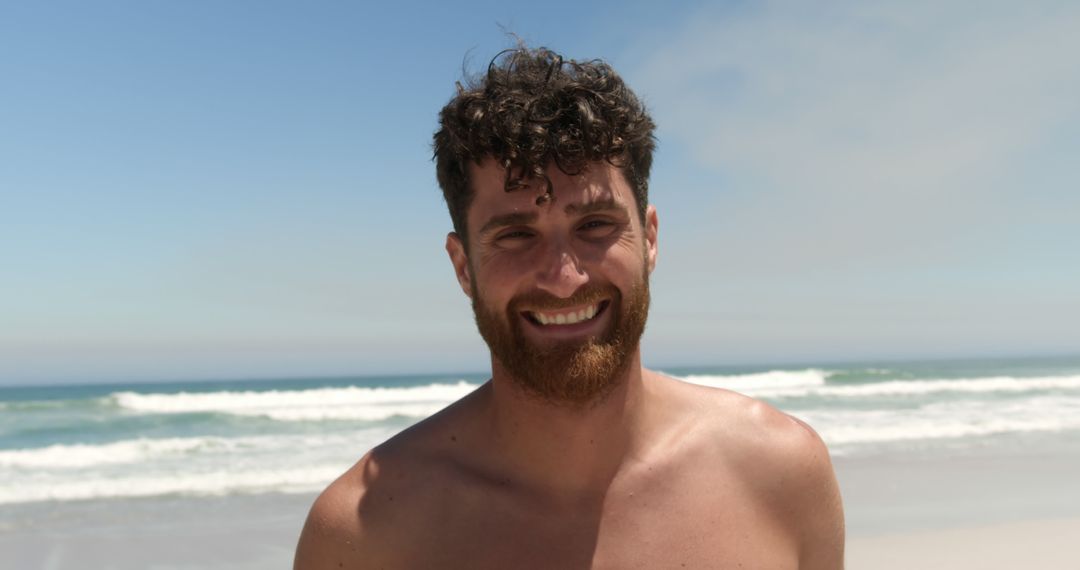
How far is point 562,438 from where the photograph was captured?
221 centimetres

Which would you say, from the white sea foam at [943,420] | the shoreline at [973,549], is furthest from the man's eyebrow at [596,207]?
the white sea foam at [943,420]

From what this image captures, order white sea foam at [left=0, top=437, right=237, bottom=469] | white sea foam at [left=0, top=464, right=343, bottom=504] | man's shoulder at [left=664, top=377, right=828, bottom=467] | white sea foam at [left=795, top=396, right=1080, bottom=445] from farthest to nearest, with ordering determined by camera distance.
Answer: white sea foam at [left=795, top=396, right=1080, bottom=445]
white sea foam at [left=0, top=437, right=237, bottom=469]
white sea foam at [left=0, top=464, right=343, bottom=504]
man's shoulder at [left=664, top=377, right=828, bottom=467]

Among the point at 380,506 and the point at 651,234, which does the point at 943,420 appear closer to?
the point at 651,234

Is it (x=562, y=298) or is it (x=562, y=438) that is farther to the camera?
(x=562, y=438)

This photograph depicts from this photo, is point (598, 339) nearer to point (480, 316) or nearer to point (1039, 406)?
point (480, 316)

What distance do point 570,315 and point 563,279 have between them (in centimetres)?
10

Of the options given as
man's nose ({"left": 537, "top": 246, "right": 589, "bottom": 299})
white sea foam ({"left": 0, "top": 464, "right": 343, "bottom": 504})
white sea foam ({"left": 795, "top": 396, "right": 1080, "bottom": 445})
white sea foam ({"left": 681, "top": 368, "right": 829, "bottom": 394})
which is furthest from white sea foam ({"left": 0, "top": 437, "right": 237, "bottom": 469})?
white sea foam ({"left": 681, "top": 368, "right": 829, "bottom": 394})

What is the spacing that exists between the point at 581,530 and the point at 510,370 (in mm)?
471

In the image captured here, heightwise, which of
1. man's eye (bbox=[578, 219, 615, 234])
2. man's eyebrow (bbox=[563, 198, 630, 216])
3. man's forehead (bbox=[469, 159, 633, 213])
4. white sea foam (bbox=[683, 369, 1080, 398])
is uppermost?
man's forehead (bbox=[469, 159, 633, 213])

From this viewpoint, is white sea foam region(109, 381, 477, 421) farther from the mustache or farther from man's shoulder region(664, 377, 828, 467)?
the mustache

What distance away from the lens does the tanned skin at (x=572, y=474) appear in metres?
2.06

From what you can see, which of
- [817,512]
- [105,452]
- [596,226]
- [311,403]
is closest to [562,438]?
[596,226]

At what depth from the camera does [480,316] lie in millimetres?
2172

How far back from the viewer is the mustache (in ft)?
6.59
